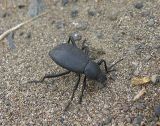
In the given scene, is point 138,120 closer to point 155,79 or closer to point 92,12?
point 155,79

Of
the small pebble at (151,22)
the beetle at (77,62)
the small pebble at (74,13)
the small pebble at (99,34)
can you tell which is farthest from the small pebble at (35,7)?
the small pebble at (151,22)

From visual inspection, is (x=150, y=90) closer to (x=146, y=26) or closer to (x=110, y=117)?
(x=110, y=117)

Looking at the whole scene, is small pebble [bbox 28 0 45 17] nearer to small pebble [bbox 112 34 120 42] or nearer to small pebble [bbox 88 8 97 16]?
small pebble [bbox 88 8 97 16]

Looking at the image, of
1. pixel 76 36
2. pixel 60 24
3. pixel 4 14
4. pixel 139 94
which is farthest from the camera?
pixel 4 14

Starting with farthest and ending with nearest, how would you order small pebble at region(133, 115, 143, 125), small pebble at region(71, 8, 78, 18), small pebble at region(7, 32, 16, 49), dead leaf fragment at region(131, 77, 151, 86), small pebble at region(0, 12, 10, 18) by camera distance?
small pebble at region(0, 12, 10, 18), small pebble at region(71, 8, 78, 18), small pebble at region(7, 32, 16, 49), dead leaf fragment at region(131, 77, 151, 86), small pebble at region(133, 115, 143, 125)

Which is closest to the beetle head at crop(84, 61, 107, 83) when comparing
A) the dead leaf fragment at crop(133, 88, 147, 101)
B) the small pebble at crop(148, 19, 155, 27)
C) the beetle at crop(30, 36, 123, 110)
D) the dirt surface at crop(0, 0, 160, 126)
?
the beetle at crop(30, 36, 123, 110)

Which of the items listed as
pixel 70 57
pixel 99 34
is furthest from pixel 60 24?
pixel 70 57

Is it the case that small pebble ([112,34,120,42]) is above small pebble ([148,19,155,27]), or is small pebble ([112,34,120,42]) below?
below
